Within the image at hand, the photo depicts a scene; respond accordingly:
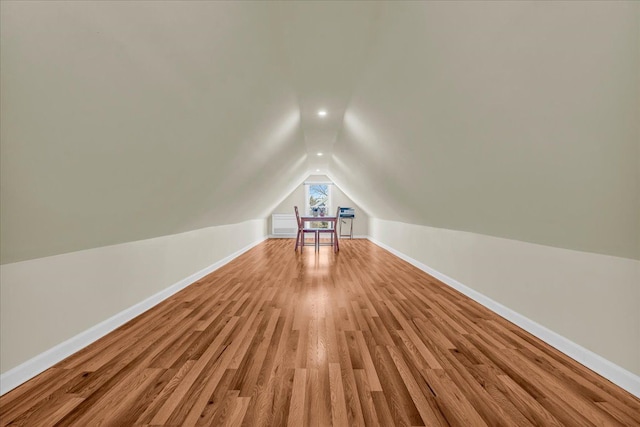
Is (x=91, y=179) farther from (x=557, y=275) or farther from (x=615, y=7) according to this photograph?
(x=557, y=275)

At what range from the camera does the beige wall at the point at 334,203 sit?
10.0 meters

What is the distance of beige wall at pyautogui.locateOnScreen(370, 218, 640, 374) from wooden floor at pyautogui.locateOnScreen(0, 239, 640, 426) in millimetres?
209

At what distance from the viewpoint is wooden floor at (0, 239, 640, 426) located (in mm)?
1361

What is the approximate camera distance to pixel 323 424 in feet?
4.24

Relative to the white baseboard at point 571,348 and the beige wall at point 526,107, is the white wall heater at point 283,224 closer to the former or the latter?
the white baseboard at point 571,348

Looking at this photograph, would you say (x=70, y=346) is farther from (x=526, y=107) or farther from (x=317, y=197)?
(x=317, y=197)

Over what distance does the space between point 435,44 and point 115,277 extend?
10.2 ft

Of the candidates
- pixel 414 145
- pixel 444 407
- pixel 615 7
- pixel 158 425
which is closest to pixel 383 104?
pixel 414 145

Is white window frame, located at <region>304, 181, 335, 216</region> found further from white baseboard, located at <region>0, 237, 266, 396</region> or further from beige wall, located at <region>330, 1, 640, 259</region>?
beige wall, located at <region>330, 1, 640, 259</region>

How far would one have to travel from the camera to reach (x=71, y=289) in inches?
79.0

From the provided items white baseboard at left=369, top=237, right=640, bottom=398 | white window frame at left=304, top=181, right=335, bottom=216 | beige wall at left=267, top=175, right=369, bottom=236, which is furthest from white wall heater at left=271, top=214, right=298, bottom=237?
white baseboard at left=369, top=237, right=640, bottom=398

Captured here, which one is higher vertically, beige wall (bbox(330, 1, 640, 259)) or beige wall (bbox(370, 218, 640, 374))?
beige wall (bbox(330, 1, 640, 259))

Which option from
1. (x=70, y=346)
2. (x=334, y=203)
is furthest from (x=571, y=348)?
(x=334, y=203)

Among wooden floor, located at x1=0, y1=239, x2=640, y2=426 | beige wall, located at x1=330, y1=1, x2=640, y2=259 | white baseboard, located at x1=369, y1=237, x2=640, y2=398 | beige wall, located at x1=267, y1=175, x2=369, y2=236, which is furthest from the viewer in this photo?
beige wall, located at x1=267, y1=175, x2=369, y2=236
